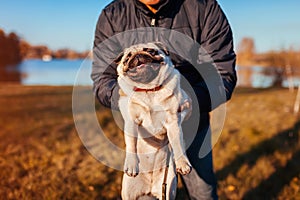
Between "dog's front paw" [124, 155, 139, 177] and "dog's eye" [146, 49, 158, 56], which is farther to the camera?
"dog's front paw" [124, 155, 139, 177]

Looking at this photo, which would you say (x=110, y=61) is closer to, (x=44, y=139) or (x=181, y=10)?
(x=181, y=10)

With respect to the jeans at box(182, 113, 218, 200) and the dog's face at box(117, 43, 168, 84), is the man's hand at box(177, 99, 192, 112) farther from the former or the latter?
the jeans at box(182, 113, 218, 200)

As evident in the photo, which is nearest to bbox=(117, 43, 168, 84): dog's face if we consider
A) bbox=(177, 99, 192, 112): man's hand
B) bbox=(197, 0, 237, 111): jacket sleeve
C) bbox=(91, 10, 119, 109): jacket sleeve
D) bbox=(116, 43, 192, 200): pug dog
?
bbox=(116, 43, 192, 200): pug dog

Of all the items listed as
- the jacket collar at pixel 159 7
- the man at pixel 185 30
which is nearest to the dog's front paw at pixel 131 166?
the man at pixel 185 30

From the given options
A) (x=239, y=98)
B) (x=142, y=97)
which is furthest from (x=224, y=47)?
(x=239, y=98)

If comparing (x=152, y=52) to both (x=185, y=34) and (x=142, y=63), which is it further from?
(x=185, y=34)

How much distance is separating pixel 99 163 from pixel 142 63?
3.94 m

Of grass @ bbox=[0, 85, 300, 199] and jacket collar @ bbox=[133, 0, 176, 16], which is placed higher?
jacket collar @ bbox=[133, 0, 176, 16]

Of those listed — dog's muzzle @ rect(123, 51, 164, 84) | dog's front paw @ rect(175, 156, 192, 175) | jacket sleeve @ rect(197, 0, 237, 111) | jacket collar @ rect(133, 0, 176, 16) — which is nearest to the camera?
dog's muzzle @ rect(123, 51, 164, 84)

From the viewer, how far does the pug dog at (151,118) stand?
173cm

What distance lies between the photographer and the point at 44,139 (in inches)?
265

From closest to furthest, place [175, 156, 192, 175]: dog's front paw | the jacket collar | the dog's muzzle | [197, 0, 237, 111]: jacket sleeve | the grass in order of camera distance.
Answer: the dog's muzzle < [175, 156, 192, 175]: dog's front paw < the jacket collar < [197, 0, 237, 111]: jacket sleeve < the grass

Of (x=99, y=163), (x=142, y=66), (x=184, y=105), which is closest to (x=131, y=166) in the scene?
(x=184, y=105)

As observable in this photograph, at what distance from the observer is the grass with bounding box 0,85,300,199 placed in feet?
14.4
